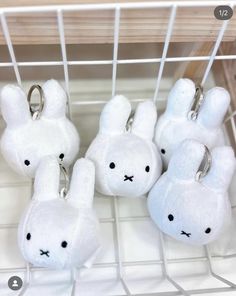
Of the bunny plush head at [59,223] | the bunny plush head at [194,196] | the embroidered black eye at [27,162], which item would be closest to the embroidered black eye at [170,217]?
the bunny plush head at [194,196]

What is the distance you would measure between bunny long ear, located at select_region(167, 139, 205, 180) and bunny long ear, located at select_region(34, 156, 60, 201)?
17cm

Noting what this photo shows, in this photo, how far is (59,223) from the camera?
24.0 inches

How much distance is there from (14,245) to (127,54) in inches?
18.1

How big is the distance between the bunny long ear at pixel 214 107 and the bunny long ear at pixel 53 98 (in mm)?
218

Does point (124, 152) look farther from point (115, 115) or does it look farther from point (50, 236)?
point (50, 236)

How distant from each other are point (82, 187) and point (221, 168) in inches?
8.0

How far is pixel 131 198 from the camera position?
765 mm

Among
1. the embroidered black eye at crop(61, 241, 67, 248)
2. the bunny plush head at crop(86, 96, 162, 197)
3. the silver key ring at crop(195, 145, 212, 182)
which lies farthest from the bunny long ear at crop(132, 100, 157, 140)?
the embroidered black eye at crop(61, 241, 67, 248)

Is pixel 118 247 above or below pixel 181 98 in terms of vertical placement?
below

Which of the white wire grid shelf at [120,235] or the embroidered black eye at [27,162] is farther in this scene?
the embroidered black eye at [27,162]

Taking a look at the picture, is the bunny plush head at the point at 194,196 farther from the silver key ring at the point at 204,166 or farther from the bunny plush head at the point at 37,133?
the bunny plush head at the point at 37,133

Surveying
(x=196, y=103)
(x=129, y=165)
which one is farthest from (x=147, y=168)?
(x=196, y=103)

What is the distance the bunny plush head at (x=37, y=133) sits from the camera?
665 millimetres

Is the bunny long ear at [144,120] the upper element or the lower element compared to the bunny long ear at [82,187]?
upper
